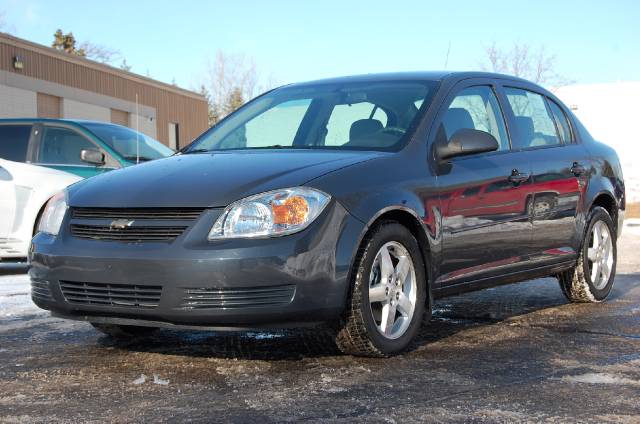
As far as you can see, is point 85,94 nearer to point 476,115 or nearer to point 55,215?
point 476,115

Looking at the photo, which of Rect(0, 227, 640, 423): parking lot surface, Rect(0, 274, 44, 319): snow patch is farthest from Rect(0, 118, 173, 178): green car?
Rect(0, 227, 640, 423): parking lot surface

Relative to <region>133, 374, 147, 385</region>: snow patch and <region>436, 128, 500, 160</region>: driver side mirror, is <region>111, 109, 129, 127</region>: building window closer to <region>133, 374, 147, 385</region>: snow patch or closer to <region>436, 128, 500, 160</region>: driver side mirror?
<region>436, 128, 500, 160</region>: driver side mirror

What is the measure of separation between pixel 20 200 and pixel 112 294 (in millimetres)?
5170

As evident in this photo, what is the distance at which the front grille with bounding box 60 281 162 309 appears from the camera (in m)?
4.27

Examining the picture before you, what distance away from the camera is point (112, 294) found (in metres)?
4.36

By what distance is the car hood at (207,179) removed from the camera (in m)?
4.37

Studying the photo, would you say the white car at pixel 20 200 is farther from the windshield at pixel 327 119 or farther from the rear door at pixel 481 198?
the rear door at pixel 481 198

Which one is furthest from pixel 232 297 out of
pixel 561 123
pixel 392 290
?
pixel 561 123

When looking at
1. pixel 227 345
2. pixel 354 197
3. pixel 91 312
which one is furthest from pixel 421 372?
pixel 91 312

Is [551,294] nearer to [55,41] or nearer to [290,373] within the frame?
[290,373]

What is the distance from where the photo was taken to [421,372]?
4344 millimetres

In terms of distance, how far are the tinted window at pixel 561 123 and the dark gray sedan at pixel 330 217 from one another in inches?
10.6

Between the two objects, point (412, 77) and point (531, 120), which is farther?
point (531, 120)

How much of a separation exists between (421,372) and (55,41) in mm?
63215
